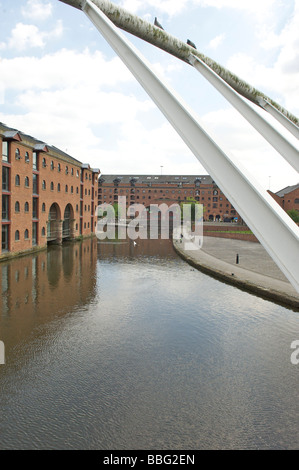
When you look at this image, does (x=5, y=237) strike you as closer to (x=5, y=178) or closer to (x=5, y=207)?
(x=5, y=207)

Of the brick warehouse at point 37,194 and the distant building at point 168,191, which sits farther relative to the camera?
the distant building at point 168,191

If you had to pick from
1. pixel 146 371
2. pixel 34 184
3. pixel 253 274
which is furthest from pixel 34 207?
pixel 146 371

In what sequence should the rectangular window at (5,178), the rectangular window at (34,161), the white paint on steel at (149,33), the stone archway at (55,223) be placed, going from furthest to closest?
the stone archway at (55,223) → the rectangular window at (34,161) → the rectangular window at (5,178) → the white paint on steel at (149,33)

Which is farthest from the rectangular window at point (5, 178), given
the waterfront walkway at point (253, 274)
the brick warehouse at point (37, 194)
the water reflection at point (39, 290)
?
the waterfront walkway at point (253, 274)

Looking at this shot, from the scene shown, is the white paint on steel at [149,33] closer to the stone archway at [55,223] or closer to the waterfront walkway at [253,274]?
the waterfront walkway at [253,274]

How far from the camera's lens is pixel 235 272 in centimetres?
1988

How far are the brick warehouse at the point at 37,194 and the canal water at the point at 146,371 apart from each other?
1077 cm

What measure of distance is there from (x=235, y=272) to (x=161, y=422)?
14862mm

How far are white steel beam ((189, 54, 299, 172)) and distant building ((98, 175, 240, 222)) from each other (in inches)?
3939

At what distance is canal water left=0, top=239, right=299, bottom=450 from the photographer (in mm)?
5727

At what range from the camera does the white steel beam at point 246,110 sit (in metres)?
5.49

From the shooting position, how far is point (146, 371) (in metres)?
7.99

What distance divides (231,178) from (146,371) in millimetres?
6320

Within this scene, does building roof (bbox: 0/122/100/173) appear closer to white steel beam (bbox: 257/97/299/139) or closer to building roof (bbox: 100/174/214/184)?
white steel beam (bbox: 257/97/299/139)
